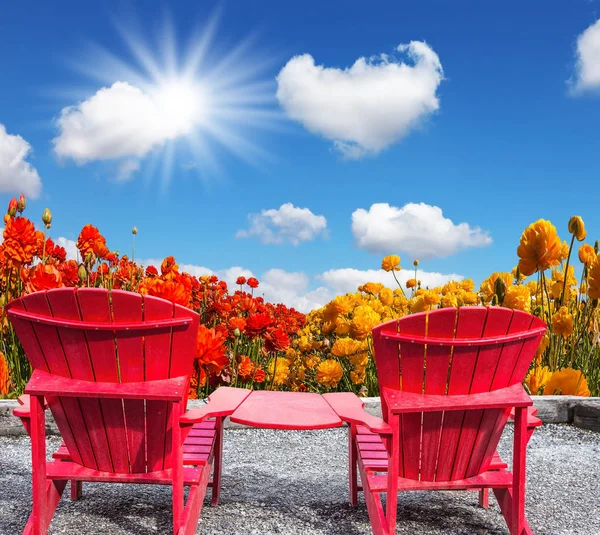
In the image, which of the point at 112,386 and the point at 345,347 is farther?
the point at 345,347

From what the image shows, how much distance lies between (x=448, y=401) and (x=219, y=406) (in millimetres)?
855

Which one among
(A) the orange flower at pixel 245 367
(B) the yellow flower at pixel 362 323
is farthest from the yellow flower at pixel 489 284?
(A) the orange flower at pixel 245 367

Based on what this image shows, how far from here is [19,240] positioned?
13.8ft

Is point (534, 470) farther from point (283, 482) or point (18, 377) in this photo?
point (18, 377)

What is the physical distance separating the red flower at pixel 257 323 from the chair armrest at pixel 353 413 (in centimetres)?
108

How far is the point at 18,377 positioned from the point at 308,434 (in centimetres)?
227

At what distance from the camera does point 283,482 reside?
3.22 meters

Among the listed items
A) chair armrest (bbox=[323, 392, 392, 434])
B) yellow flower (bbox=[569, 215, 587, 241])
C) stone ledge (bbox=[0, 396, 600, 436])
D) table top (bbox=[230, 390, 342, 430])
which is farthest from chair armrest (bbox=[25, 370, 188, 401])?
stone ledge (bbox=[0, 396, 600, 436])

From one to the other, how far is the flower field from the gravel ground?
67 centimetres

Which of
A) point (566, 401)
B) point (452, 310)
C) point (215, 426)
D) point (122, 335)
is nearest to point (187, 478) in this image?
point (215, 426)

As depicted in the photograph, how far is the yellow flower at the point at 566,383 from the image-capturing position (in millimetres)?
4773

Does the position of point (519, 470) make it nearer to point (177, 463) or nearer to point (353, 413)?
point (353, 413)

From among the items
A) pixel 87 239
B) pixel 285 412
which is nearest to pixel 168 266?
pixel 87 239

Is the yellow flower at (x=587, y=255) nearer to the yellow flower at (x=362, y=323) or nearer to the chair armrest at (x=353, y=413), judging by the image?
the yellow flower at (x=362, y=323)
